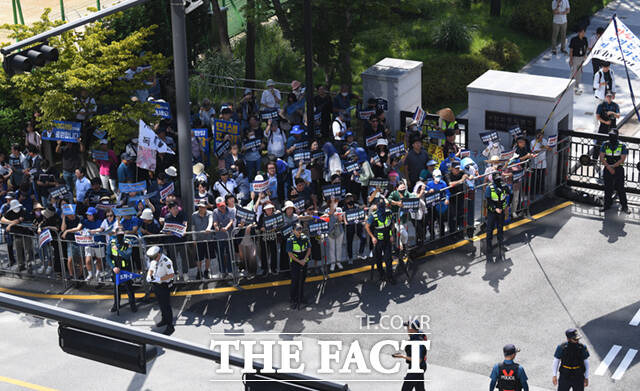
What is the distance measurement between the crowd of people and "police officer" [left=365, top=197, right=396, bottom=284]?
26mm

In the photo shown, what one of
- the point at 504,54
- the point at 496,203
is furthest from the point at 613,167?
the point at 504,54

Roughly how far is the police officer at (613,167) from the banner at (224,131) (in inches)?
322

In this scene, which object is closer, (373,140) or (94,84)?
(94,84)

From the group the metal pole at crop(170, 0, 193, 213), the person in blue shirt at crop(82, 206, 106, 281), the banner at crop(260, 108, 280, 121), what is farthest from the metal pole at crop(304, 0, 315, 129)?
the person in blue shirt at crop(82, 206, 106, 281)

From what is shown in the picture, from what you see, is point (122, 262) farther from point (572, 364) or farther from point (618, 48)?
point (618, 48)

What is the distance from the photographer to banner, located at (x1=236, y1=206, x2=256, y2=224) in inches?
728

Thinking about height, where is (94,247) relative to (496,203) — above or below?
below

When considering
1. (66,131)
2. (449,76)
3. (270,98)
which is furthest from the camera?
(449,76)

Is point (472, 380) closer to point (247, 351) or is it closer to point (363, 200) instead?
point (247, 351)

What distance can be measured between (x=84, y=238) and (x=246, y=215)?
10.3ft

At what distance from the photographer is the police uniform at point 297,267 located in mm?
17312

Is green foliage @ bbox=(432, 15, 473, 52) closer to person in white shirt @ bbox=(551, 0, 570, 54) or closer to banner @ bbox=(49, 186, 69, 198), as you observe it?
person in white shirt @ bbox=(551, 0, 570, 54)

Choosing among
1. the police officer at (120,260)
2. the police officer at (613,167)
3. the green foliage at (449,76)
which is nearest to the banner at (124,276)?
the police officer at (120,260)

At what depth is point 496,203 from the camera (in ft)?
61.3
